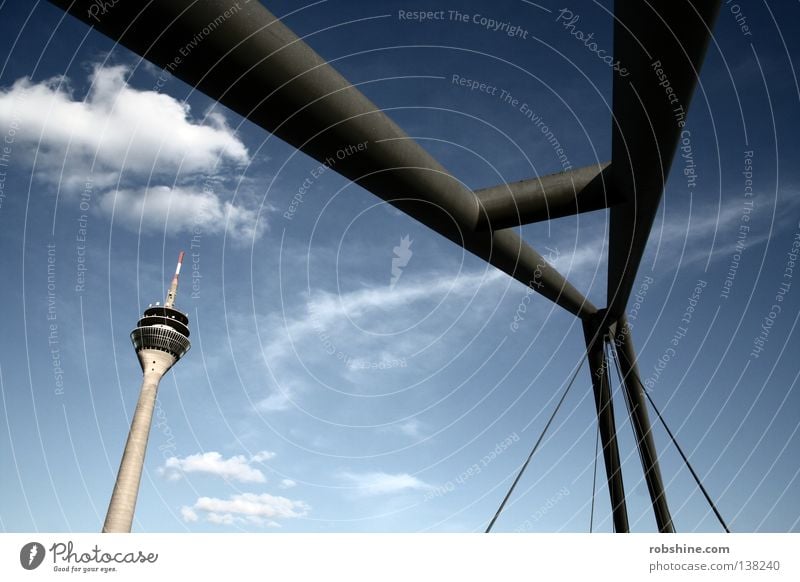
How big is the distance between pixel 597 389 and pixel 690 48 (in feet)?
25.4

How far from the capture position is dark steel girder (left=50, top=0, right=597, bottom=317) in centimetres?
235

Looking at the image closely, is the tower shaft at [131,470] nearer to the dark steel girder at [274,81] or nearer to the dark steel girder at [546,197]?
the dark steel girder at [546,197]

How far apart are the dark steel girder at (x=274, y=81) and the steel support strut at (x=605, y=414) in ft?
23.5

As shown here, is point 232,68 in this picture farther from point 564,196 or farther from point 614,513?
point 614,513

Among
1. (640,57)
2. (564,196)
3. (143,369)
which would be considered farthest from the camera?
(143,369)

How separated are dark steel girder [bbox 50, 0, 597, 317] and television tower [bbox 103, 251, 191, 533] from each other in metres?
76.6

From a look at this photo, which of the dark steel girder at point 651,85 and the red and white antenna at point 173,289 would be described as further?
the red and white antenna at point 173,289
